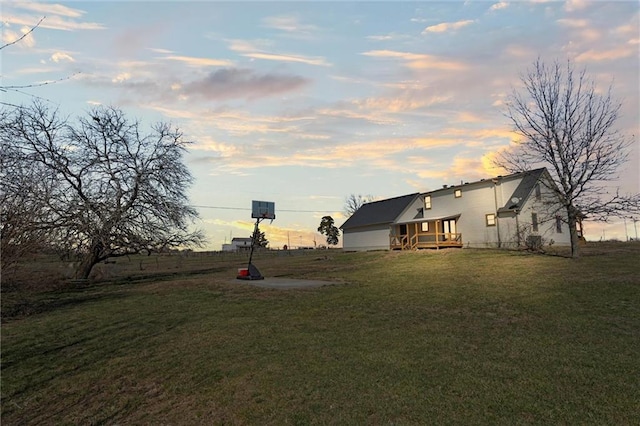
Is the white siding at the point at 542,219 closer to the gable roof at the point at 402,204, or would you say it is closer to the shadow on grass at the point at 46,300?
the gable roof at the point at 402,204

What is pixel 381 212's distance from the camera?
4362 centimetres

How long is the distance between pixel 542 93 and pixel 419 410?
2521 cm

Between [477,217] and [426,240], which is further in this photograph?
[426,240]

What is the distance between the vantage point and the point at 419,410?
16.1 ft

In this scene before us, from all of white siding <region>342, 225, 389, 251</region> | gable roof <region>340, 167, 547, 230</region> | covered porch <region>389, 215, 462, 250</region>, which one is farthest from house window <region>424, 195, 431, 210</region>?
white siding <region>342, 225, 389, 251</region>

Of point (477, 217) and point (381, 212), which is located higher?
point (381, 212)

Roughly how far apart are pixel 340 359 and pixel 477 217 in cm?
2958

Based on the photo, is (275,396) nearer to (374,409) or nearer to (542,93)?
(374,409)

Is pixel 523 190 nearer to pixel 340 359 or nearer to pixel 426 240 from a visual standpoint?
pixel 426 240

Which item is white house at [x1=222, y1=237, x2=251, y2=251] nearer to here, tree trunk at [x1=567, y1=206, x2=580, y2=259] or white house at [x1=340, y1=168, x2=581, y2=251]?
white house at [x1=340, y1=168, x2=581, y2=251]

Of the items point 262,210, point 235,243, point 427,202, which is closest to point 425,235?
point 427,202

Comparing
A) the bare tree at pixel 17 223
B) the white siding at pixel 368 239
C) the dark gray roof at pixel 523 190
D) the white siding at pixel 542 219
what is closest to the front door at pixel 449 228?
the dark gray roof at pixel 523 190

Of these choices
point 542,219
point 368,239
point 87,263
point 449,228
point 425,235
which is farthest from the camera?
point 368,239

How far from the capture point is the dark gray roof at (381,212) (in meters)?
40.7
